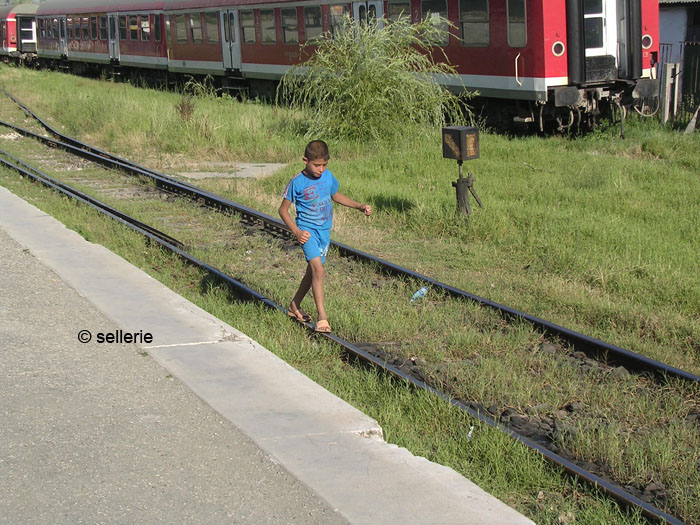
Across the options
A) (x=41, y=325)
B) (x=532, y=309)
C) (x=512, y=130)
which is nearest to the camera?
(x=41, y=325)

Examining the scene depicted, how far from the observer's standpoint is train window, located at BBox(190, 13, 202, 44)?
26.9 m

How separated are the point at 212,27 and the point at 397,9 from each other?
31.0ft

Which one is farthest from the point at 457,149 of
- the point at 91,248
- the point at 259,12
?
the point at 259,12

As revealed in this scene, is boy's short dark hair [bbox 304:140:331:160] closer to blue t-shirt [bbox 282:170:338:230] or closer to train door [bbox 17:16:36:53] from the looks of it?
blue t-shirt [bbox 282:170:338:230]

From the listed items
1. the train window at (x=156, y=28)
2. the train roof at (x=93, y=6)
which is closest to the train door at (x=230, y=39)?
the train roof at (x=93, y=6)

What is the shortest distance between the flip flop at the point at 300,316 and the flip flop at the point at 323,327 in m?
0.31

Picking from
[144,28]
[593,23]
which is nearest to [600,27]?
[593,23]

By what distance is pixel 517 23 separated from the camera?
15.4 meters

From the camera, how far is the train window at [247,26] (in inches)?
937

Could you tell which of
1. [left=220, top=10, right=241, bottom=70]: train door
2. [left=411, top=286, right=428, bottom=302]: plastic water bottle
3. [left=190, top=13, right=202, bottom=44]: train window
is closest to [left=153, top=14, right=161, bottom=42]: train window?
[left=190, top=13, right=202, bottom=44]: train window

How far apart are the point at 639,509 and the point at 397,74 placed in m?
12.5

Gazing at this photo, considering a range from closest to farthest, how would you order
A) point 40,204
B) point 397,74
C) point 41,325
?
1. point 41,325
2. point 40,204
3. point 397,74

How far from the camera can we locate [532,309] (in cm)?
719

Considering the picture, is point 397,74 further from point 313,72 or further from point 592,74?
point 592,74
